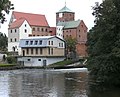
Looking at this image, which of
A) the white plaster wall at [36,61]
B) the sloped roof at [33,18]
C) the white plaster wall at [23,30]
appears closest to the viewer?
the white plaster wall at [36,61]

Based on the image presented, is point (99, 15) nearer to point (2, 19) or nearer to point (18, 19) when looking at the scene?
point (2, 19)

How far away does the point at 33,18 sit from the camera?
118 meters

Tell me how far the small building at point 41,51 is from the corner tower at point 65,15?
47551 mm

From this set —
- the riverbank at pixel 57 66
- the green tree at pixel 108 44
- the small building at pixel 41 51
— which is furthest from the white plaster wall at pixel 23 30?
the green tree at pixel 108 44

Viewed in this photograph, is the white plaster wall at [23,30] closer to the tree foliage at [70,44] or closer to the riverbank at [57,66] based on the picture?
the tree foliage at [70,44]

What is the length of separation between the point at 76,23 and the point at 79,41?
8.02 m

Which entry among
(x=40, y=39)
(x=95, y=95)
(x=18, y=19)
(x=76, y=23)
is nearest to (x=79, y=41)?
(x=76, y=23)

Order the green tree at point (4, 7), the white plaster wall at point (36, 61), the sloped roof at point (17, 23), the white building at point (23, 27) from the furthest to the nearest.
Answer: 1. the sloped roof at point (17, 23)
2. the white building at point (23, 27)
3. the white plaster wall at point (36, 61)
4. the green tree at point (4, 7)

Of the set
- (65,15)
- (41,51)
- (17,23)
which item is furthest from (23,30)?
(65,15)

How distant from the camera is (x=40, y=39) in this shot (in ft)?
283

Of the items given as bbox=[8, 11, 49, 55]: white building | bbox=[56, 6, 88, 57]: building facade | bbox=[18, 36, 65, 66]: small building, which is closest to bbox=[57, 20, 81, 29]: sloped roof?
bbox=[56, 6, 88, 57]: building facade

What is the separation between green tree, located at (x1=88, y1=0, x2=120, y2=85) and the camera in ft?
105

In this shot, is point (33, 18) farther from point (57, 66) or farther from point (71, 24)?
point (57, 66)

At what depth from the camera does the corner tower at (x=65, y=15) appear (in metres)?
136
